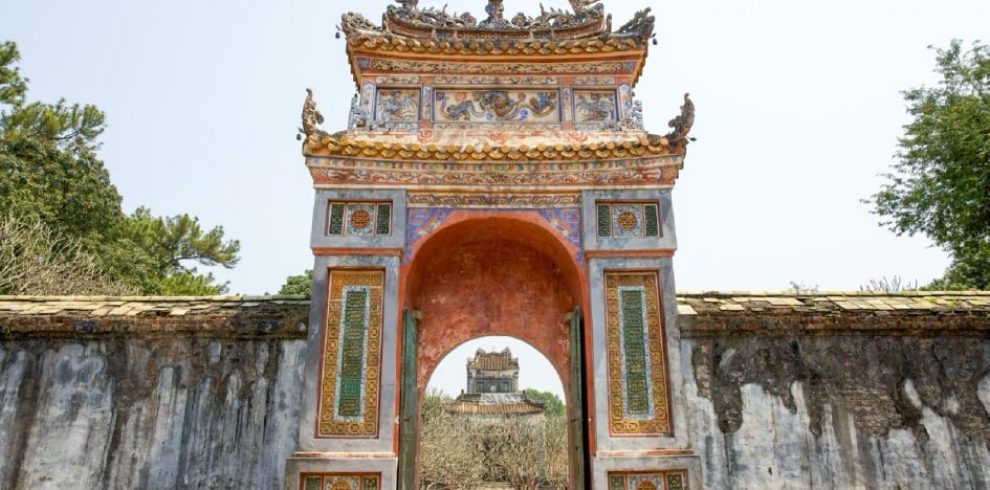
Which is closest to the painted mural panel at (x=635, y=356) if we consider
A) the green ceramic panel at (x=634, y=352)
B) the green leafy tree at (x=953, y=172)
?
the green ceramic panel at (x=634, y=352)

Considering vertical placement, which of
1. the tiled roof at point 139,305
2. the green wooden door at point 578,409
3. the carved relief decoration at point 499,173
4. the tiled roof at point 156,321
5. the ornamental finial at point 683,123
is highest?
the ornamental finial at point 683,123

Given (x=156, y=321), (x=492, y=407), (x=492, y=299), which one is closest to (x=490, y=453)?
(x=492, y=407)

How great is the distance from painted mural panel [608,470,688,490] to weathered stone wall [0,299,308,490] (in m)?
3.49

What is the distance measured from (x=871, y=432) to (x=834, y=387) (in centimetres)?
60

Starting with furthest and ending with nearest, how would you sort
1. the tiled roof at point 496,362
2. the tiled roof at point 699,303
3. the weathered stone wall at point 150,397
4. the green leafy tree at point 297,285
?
the tiled roof at point 496,362, the green leafy tree at point 297,285, the tiled roof at point 699,303, the weathered stone wall at point 150,397

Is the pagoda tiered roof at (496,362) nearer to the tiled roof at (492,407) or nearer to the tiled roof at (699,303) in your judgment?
the tiled roof at (492,407)

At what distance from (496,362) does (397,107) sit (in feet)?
107

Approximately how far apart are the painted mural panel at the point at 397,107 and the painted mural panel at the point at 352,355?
2352 millimetres

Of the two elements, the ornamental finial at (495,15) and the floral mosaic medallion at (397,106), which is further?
the ornamental finial at (495,15)

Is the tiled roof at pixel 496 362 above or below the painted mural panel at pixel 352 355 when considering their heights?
above

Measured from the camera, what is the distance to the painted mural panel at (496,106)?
9.24 meters

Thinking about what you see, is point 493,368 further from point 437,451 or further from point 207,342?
point 207,342

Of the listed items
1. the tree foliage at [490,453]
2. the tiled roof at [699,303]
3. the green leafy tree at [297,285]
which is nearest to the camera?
the tiled roof at [699,303]

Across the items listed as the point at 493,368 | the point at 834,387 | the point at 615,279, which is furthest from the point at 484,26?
the point at 493,368
